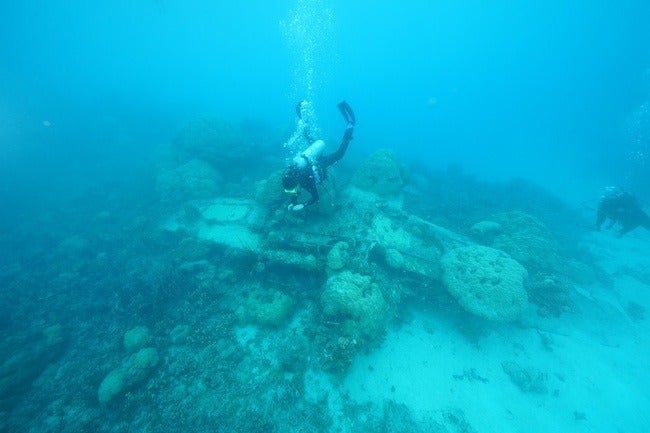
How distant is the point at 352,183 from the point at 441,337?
5.84 meters

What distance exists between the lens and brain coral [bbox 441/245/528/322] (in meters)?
7.35

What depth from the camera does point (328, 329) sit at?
23.1 ft

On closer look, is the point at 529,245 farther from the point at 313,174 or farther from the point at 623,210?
the point at 313,174

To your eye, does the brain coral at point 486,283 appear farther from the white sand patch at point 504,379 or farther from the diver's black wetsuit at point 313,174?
the diver's black wetsuit at point 313,174

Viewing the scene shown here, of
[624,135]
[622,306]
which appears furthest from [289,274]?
[624,135]

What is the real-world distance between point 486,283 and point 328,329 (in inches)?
156

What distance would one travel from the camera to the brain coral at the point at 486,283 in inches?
289

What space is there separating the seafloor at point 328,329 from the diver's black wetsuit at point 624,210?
207 cm

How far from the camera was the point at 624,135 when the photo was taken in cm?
5797

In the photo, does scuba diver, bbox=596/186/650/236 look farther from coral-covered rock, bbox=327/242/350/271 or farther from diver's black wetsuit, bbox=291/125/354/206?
diver's black wetsuit, bbox=291/125/354/206

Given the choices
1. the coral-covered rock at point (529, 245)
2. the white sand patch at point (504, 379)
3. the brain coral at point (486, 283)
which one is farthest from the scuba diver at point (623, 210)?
the brain coral at point (486, 283)

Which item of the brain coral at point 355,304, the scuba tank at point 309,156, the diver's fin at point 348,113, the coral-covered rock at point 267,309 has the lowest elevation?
the coral-covered rock at point 267,309

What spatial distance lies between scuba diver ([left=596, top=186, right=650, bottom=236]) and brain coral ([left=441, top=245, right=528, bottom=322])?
6.70 m

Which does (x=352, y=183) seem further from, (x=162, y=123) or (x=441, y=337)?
(x=162, y=123)
